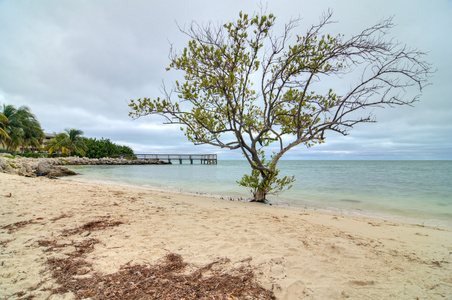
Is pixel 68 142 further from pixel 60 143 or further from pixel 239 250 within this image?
pixel 239 250

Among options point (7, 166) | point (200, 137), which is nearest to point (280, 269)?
point (200, 137)

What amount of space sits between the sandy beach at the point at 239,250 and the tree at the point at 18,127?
32459 millimetres

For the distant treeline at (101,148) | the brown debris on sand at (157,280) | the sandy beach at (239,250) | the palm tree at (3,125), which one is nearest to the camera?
the brown debris on sand at (157,280)

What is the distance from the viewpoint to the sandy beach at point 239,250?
7.21ft

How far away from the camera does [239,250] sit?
3012 mm

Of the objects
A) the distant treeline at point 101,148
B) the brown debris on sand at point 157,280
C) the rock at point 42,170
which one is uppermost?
the distant treeline at point 101,148

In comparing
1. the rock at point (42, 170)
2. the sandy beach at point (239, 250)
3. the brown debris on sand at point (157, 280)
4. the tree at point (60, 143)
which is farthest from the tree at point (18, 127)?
the brown debris on sand at point (157, 280)

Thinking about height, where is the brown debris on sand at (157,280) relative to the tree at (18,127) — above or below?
below

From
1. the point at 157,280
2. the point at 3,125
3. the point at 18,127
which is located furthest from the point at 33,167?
the point at 157,280

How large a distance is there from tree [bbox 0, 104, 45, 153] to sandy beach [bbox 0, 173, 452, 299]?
3246 cm

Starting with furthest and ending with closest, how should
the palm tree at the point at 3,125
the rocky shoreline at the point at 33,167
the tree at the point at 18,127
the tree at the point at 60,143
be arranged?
1. the tree at the point at 60,143
2. the tree at the point at 18,127
3. the palm tree at the point at 3,125
4. the rocky shoreline at the point at 33,167

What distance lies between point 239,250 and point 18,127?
3991 centimetres

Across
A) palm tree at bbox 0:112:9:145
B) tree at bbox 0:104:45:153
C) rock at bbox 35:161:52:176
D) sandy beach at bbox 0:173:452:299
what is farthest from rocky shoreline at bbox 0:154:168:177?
sandy beach at bbox 0:173:452:299

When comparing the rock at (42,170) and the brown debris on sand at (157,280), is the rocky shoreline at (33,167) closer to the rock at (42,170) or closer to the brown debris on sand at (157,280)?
the rock at (42,170)
